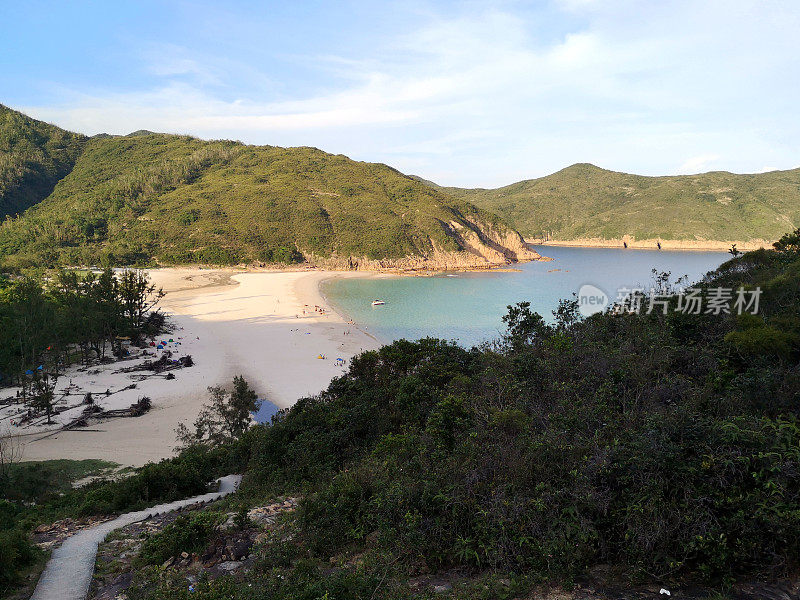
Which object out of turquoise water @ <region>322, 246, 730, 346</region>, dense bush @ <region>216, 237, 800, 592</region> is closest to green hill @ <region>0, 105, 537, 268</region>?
turquoise water @ <region>322, 246, 730, 346</region>

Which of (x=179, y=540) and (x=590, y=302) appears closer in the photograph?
(x=179, y=540)

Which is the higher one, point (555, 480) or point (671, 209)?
point (671, 209)

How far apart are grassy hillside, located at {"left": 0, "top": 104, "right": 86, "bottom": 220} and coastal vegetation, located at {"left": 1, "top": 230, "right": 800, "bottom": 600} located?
138171mm

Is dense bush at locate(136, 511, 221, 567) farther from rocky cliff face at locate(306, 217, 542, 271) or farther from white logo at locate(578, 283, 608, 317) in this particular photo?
rocky cliff face at locate(306, 217, 542, 271)

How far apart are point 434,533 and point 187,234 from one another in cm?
9985

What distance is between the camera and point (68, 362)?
92.9 feet

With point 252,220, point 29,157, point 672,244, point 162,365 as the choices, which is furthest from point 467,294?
point 29,157

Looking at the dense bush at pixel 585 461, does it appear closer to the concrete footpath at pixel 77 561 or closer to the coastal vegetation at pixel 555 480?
the coastal vegetation at pixel 555 480

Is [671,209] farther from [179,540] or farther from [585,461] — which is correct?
[179,540]

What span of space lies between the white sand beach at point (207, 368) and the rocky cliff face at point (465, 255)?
2933cm

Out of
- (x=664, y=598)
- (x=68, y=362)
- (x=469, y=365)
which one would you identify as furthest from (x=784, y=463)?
(x=68, y=362)

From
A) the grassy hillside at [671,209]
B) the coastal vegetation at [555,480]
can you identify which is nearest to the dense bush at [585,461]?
the coastal vegetation at [555,480]

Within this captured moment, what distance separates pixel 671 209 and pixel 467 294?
126 m

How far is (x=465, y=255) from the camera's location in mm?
96125
